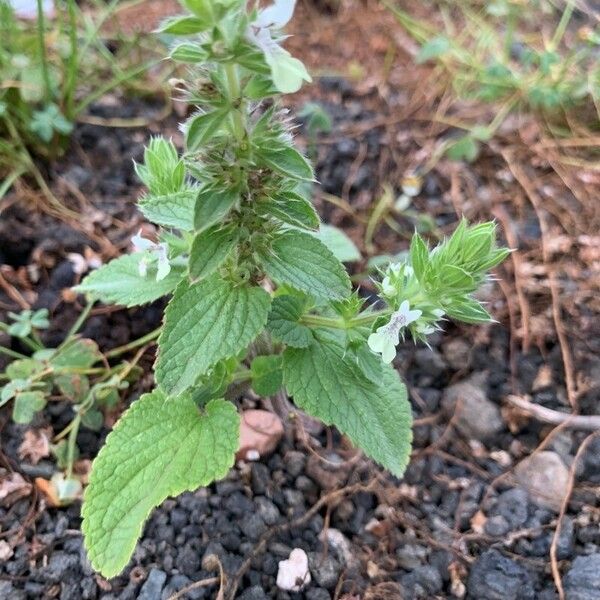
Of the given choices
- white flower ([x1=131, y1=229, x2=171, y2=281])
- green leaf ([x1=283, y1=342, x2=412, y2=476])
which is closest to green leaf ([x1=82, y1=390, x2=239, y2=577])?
green leaf ([x1=283, y1=342, x2=412, y2=476])

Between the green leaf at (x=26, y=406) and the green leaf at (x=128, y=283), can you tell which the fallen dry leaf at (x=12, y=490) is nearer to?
the green leaf at (x=26, y=406)

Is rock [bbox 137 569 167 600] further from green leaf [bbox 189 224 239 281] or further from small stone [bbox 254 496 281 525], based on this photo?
green leaf [bbox 189 224 239 281]

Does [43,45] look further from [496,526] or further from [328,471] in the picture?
[496,526]

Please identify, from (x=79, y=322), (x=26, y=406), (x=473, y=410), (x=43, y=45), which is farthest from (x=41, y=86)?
(x=473, y=410)

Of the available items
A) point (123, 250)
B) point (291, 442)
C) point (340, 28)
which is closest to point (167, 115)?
point (123, 250)

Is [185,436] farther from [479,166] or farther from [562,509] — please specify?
[479,166]
